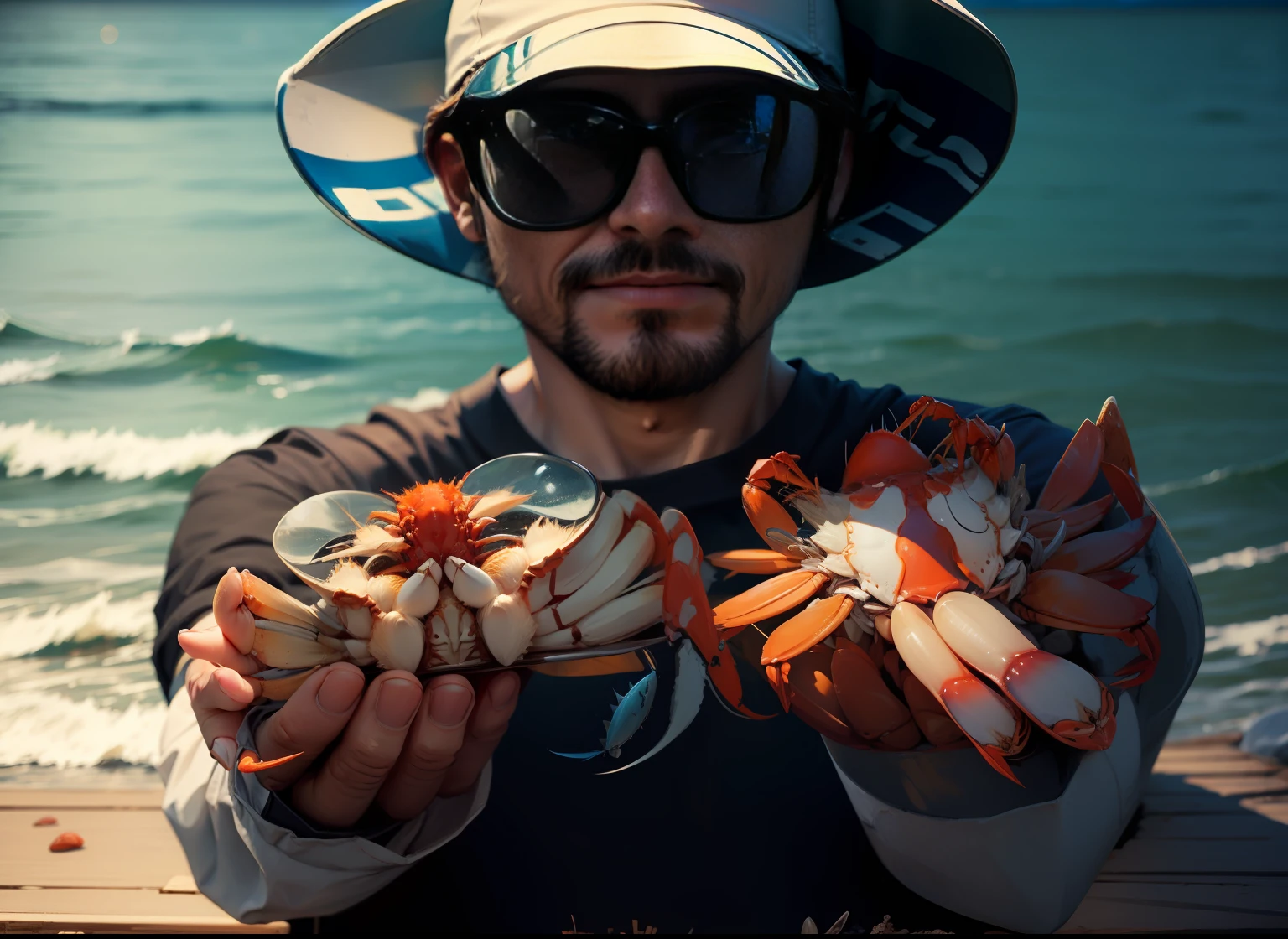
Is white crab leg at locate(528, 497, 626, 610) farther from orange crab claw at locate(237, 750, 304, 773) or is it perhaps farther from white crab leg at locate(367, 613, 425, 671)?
orange crab claw at locate(237, 750, 304, 773)

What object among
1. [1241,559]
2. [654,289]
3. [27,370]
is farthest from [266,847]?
[1241,559]

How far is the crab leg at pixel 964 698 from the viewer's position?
84 cm

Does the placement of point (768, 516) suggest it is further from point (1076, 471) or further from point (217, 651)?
point (217, 651)

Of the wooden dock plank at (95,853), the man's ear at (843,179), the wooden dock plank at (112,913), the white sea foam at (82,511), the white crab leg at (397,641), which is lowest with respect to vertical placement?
the white sea foam at (82,511)

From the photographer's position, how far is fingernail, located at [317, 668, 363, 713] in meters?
0.82

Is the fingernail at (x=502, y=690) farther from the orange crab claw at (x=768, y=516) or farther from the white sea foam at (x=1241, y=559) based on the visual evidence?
the white sea foam at (x=1241, y=559)

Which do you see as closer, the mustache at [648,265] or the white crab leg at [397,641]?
the white crab leg at [397,641]

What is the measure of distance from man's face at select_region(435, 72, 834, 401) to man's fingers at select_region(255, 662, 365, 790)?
2.02 feet

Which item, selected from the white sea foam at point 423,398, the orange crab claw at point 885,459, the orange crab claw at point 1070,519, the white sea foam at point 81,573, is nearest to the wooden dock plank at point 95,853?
the orange crab claw at point 885,459

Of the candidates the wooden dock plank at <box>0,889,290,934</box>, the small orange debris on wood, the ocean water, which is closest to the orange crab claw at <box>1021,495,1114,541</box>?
the wooden dock plank at <box>0,889,290,934</box>

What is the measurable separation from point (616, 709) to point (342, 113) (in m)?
1.08

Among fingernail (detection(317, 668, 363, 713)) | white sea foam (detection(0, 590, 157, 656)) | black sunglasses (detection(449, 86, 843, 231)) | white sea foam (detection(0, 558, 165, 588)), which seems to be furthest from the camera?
white sea foam (detection(0, 558, 165, 588))

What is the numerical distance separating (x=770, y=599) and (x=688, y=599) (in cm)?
10

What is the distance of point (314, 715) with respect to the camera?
0.83 metres
